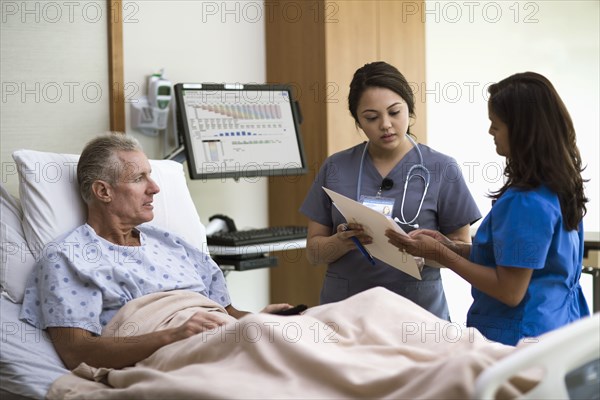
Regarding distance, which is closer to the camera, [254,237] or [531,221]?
[531,221]

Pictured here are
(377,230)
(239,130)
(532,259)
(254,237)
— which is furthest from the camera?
(239,130)

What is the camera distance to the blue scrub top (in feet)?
6.34

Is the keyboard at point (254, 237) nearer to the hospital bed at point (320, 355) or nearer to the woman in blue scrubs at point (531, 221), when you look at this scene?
the hospital bed at point (320, 355)

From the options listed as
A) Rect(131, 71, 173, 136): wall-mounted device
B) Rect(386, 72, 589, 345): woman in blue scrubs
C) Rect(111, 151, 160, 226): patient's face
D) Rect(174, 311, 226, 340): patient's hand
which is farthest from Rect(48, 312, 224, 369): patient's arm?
Rect(131, 71, 173, 136): wall-mounted device

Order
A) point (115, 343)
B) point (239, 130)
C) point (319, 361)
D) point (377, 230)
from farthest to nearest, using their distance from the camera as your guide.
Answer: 1. point (239, 130)
2. point (377, 230)
3. point (115, 343)
4. point (319, 361)

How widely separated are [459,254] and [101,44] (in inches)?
76.2

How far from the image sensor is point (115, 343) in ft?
6.71

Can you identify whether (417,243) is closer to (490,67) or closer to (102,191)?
(102,191)

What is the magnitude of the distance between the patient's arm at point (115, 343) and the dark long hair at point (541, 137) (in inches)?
32.9

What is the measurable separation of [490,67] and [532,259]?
3.46 meters

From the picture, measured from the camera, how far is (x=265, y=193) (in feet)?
13.7

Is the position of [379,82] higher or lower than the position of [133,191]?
higher

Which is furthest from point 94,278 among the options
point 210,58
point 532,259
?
point 210,58

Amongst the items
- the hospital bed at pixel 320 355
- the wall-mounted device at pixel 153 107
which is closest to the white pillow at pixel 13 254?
the hospital bed at pixel 320 355
